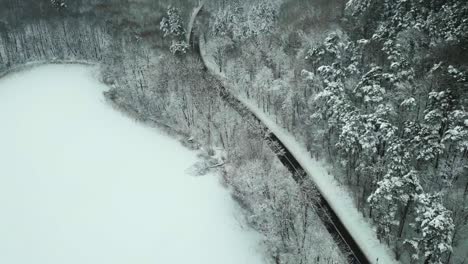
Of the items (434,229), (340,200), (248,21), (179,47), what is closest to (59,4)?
(179,47)

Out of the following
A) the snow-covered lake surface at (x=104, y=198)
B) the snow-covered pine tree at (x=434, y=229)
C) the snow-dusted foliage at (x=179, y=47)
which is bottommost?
the snow-covered lake surface at (x=104, y=198)

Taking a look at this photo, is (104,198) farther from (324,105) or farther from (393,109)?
(393,109)

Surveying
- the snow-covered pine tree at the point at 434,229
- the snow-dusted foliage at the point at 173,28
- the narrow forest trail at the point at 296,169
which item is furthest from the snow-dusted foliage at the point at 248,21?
the snow-covered pine tree at the point at 434,229

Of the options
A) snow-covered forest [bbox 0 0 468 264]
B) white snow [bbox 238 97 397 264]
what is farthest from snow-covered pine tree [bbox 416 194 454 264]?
white snow [bbox 238 97 397 264]

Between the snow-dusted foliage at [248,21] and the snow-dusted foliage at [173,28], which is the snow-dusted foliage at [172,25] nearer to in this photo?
the snow-dusted foliage at [173,28]

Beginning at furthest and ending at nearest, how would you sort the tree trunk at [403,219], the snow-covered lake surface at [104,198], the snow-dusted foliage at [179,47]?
the snow-dusted foliage at [179,47] → the snow-covered lake surface at [104,198] → the tree trunk at [403,219]

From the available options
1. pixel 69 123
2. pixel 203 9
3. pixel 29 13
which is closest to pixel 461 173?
pixel 69 123

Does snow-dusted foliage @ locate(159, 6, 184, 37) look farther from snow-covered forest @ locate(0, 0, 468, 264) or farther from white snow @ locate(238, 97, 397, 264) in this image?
white snow @ locate(238, 97, 397, 264)
